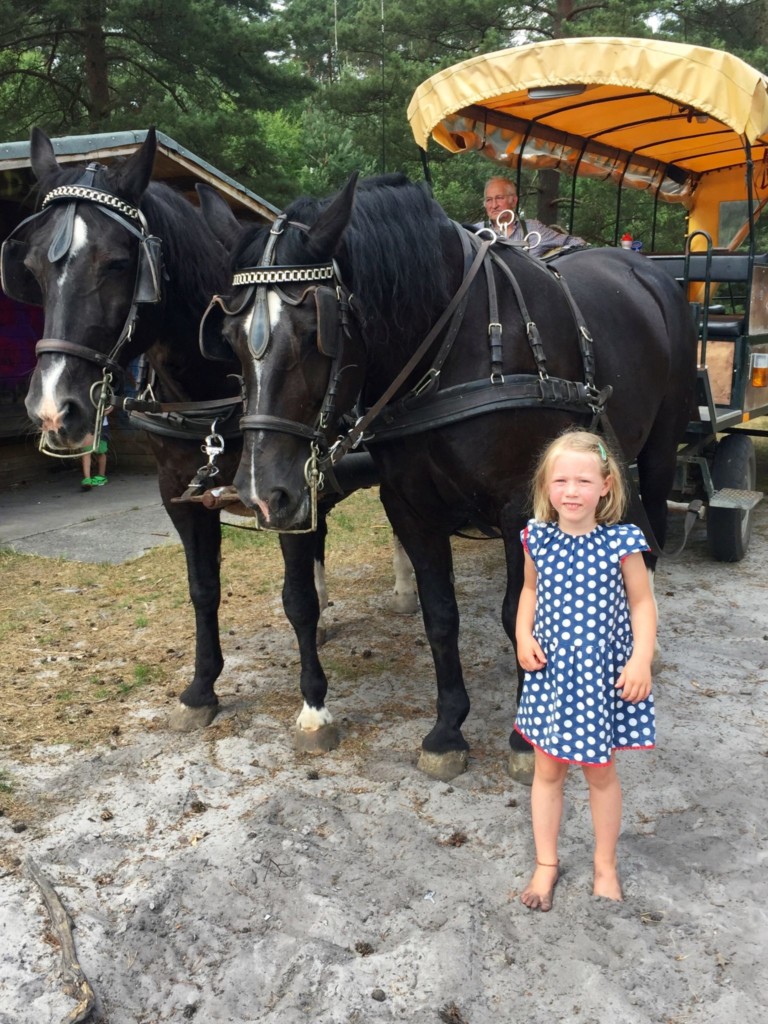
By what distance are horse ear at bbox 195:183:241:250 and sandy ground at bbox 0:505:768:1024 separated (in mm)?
1867

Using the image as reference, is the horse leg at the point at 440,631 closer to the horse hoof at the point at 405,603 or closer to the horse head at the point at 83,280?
the horse head at the point at 83,280

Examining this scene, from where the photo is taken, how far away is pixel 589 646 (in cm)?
216

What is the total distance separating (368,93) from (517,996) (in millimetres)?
12551

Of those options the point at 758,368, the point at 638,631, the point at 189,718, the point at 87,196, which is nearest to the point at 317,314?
the point at 87,196

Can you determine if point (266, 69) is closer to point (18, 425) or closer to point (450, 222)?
point (18, 425)

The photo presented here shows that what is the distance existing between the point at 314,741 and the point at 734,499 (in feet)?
10.9

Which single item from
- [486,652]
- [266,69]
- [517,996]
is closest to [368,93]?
[266,69]

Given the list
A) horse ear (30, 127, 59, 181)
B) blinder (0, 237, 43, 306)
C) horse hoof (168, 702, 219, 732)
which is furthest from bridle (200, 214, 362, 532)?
horse hoof (168, 702, 219, 732)

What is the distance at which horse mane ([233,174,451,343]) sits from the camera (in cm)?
238

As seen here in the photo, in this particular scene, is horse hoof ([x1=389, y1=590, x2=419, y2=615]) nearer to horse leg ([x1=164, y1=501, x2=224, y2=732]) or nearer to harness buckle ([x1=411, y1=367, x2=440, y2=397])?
horse leg ([x1=164, y1=501, x2=224, y2=732])

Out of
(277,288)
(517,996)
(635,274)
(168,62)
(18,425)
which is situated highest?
(168,62)

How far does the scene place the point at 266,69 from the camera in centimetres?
1131

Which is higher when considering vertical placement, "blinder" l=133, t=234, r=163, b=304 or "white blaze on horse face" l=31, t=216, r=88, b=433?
"blinder" l=133, t=234, r=163, b=304

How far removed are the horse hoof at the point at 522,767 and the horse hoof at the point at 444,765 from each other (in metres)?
0.18
